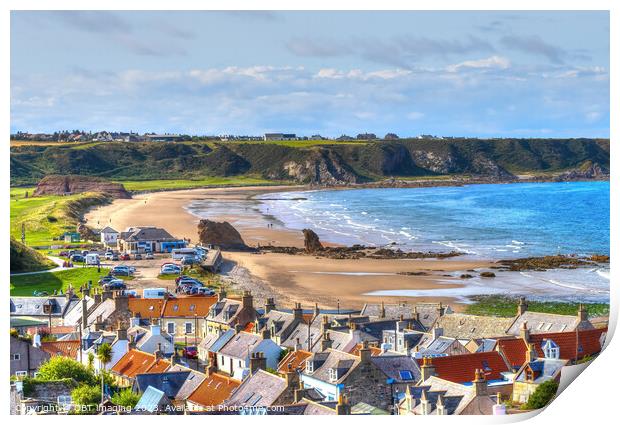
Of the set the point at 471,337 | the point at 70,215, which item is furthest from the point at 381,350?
the point at 70,215

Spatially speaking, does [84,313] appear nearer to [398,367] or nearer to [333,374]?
[333,374]

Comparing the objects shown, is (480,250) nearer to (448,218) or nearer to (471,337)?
(448,218)

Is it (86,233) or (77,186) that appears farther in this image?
(77,186)

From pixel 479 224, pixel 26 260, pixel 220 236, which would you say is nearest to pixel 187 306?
pixel 26 260

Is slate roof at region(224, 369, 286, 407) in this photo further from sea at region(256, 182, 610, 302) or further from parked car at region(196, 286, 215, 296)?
sea at region(256, 182, 610, 302)

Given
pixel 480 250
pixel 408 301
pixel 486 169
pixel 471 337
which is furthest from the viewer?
pixel 486 169

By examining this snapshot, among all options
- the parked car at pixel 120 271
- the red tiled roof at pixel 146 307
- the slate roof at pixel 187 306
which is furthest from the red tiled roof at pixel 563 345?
the parked car at pixel 120 271

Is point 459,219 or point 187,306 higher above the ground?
point 459,219
